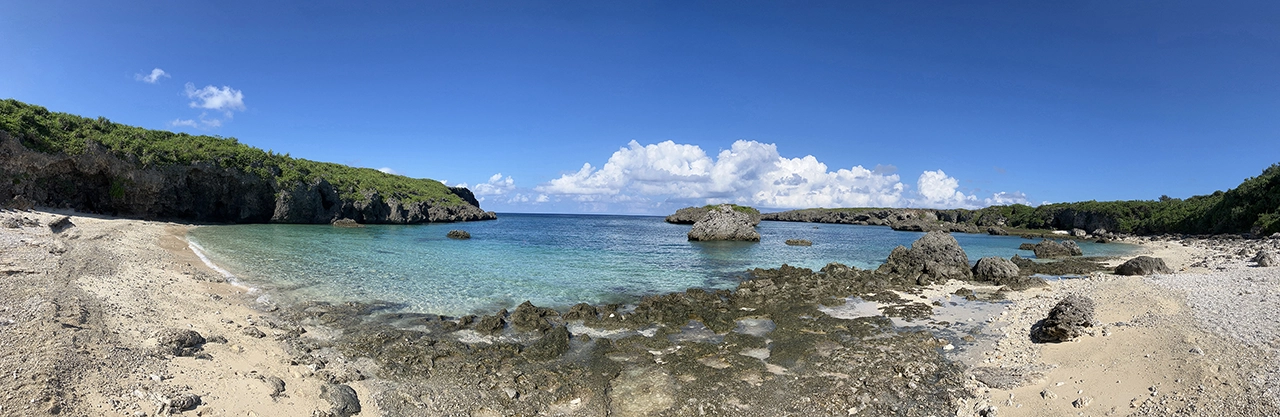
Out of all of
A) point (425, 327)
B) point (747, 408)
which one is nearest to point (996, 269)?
point (747, 408)

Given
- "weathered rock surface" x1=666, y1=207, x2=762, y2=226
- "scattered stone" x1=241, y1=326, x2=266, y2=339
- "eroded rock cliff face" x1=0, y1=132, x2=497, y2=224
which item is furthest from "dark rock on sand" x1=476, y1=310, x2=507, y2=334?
"weathered rock surface" x1=666, y1=207, x2=762, y2=226

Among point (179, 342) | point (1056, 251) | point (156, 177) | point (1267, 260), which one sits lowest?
point (179, 342)

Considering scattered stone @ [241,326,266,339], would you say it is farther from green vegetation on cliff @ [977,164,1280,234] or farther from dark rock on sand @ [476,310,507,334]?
green vegetation on cliff @ [977,164,1280,234]

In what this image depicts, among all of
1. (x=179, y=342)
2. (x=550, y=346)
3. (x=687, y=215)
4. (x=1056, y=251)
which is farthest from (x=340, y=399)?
(x=687, y=215)

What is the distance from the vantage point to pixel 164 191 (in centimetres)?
4272

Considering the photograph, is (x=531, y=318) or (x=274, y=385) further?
(x=531, y=318)

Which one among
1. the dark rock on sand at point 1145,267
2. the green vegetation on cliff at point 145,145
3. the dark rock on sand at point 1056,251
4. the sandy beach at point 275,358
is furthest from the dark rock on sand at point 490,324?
the green vegetation on cliff at point 145,145

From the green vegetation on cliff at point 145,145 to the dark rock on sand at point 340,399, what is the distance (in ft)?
150

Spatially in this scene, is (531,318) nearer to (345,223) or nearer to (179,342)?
(179,342)

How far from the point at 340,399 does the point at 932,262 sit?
24.1 meters

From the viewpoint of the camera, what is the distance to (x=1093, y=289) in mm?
17656

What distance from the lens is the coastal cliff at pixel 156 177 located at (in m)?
34.5

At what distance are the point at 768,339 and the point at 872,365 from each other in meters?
2.58

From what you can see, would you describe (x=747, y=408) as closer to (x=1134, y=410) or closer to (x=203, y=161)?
(x=1134, y=410)
